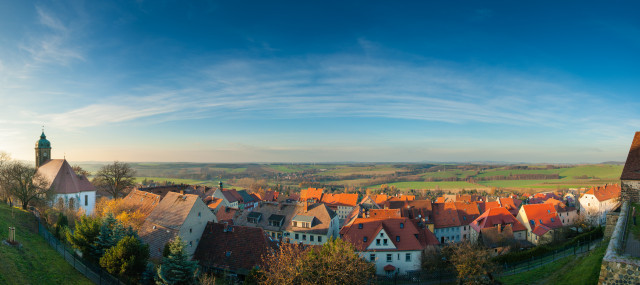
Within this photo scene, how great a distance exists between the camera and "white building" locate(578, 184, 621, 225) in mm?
62656

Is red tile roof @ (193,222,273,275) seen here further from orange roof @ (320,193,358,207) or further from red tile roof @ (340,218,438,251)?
orange roof @ (320,193,358,207)

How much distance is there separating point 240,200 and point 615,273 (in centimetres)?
7943

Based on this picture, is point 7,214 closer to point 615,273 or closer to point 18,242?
point 18,242

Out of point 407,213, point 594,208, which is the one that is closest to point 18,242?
point 407,213

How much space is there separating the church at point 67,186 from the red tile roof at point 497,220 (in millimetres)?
61294

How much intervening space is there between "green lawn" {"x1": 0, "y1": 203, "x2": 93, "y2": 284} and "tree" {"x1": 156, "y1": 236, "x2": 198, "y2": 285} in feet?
19.2

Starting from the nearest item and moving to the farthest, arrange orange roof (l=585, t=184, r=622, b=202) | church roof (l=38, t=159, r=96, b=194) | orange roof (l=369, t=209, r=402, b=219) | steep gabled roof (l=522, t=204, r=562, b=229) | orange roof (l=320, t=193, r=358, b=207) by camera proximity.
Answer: orange roof (l=369, t=209, r=402, b=219)
steep gabled roof (l=522, t=204, r=562, b=229)
church roof (l=38, t=159, r=96, b=194)
orange roof (l=585, t=184, r=622, b=202)
orange roof (l=320, t=193, r=358, b=207)

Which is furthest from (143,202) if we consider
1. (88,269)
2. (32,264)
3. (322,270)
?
(322,270)

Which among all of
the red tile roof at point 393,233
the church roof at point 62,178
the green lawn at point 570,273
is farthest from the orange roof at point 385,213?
the church roof at point 62,178

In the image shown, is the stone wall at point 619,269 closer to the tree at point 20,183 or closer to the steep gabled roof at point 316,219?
the steep gabled roof at point 316,219

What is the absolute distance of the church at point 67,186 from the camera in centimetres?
5272

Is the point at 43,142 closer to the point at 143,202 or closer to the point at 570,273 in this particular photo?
the point at 143,202

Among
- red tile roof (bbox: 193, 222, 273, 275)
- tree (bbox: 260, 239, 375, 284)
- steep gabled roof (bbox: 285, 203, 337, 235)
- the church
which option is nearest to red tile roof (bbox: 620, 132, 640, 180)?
tree (bbox: 260, 239, 375, 284)

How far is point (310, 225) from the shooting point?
44.8 m
